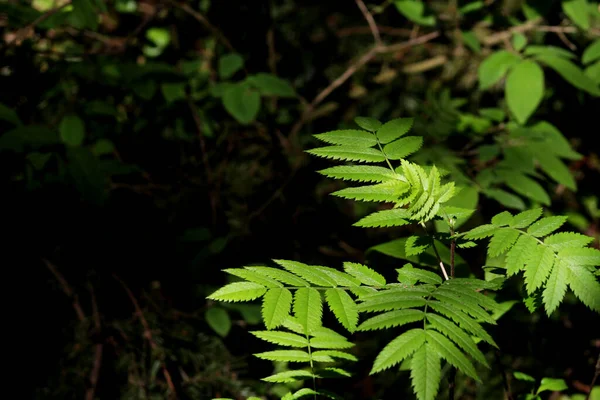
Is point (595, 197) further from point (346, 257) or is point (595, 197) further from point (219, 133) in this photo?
point (219, 133)

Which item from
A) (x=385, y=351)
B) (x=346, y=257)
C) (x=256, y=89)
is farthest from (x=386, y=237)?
(x=385, y=351)

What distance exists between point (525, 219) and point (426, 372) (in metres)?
0.48

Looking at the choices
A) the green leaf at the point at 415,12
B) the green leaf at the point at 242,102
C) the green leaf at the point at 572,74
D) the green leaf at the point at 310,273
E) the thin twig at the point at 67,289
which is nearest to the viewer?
the green leaf at the point at 310,273

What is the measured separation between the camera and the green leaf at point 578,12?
2.69 metres

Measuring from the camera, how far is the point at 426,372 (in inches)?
35.4

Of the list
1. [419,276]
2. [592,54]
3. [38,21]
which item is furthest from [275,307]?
[592,54]

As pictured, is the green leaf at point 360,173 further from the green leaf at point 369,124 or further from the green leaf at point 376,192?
the green leaf at point 369,124

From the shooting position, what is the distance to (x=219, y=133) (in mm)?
3137

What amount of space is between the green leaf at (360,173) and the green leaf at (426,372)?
1.35ft

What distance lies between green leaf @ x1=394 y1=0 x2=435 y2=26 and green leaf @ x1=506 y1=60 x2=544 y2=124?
0.77 metres

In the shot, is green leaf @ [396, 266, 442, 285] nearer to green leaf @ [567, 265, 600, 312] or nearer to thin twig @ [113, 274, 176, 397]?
green leaf @ [567, 265, 600, 312]

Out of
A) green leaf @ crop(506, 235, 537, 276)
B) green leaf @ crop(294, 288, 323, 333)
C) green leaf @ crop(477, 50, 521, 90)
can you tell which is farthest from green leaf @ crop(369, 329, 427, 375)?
green leaf @ crop(477, 50, 521, 90)

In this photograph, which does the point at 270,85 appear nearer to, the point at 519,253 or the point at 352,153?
the point at 352,153

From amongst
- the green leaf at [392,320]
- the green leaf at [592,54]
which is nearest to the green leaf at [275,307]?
the green leaf at [392,320]
